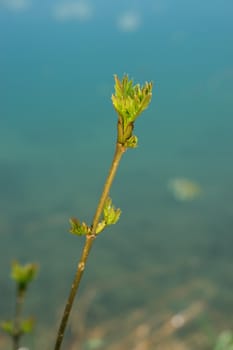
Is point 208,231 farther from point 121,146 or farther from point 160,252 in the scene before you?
point 121,146

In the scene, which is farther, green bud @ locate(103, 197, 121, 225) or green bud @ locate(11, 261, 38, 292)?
green bud @ locate(11, 261, 38, 292)

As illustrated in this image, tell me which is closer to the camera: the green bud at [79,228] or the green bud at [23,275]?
the green bud at [79,228]

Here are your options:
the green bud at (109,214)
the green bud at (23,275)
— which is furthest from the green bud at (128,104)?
the green bud at (23,275)

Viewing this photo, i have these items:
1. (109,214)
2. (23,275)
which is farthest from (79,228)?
(23,275)

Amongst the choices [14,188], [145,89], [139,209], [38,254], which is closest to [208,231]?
[139,209]

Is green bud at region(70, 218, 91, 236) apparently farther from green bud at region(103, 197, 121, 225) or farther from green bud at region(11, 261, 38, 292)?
green bud at region(11, 261, 38, 292)

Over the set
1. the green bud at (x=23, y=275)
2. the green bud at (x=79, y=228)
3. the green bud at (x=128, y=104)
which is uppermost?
the green bud at (x=23, y=275)

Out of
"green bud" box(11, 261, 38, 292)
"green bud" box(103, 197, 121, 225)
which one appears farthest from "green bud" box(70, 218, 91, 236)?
"green bud" box(11, 261, 38, 292)

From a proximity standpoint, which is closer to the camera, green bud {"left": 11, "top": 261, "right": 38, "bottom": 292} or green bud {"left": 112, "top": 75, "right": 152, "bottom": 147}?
green bud {"left": 112, "top": 75, "right": 152, "bottom": 147}

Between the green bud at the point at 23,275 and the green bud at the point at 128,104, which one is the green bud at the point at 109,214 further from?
the green bud at the point at 23,275

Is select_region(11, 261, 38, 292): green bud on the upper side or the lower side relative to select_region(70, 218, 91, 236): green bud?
upper

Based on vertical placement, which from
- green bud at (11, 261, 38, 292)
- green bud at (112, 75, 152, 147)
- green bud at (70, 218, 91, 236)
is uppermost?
green bud at (11, 261, 38, 292)
